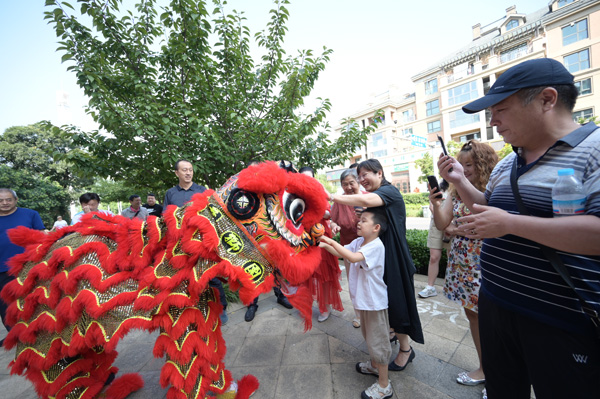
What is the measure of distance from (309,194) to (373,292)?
98 centimetres

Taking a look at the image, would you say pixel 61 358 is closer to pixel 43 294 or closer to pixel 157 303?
pixel 43 294

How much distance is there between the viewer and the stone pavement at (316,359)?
2.03 m

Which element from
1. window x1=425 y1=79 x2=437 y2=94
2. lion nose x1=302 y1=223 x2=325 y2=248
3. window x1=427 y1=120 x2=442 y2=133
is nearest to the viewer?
lion nose x1=302 y1=223 x2=325 y2=248

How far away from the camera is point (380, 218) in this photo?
81.1 inches

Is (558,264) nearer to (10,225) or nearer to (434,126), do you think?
(10,225)

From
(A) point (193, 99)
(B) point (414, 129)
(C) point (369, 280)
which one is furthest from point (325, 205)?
(B) point (414, 129)

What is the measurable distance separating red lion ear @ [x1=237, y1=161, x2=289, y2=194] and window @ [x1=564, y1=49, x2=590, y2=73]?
29077 millimetres

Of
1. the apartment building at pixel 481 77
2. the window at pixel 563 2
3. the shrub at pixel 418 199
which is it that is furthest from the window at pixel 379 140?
the window at pixel 563 2

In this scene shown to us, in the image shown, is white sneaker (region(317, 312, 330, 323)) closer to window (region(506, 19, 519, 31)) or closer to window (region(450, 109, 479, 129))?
window (region(450, 109, 479, 129))

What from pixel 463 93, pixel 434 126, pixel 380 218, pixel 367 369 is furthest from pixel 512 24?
pixel 367 369

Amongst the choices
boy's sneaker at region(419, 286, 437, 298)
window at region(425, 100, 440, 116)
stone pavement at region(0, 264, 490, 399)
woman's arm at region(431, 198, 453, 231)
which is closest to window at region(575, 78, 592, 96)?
window at region(425, 100, 440, 116)

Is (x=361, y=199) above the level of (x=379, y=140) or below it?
below

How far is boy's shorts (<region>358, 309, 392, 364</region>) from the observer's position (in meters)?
1.87

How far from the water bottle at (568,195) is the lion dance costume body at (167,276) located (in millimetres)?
1156
